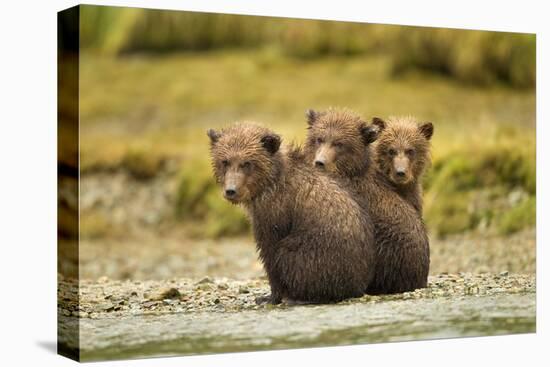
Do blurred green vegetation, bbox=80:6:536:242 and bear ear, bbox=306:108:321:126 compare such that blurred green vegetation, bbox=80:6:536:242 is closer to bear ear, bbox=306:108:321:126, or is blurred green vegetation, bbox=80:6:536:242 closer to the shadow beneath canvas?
bear ear, bbox=306:108:321:126

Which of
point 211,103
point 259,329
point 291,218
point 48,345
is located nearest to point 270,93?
point 211,103

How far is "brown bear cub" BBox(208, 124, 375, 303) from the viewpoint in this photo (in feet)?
32.8

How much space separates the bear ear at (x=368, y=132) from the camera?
10469mm

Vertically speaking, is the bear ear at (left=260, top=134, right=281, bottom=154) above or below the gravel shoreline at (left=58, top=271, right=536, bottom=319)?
above

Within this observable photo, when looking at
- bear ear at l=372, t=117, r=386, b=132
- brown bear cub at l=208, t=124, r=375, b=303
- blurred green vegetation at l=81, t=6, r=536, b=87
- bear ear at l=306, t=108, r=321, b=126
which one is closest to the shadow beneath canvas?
brown bear cub at l=208, t=124, r=375, b=303

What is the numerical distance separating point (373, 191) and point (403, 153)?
1.84 feet

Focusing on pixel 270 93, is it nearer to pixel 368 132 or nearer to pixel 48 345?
pixel 368 132

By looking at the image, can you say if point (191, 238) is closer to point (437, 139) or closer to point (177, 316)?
point (437, 139)

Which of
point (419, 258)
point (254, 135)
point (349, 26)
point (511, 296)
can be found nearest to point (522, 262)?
point (511, 296)

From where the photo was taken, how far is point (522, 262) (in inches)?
526

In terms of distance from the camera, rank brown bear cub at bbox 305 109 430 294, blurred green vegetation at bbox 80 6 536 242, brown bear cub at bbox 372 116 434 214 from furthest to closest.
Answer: blurred green vegetation at bbox 80 6 536 242, brown bear cub at bbox 372 116 434 214, brown bear cub at bbox 305 109 430 294

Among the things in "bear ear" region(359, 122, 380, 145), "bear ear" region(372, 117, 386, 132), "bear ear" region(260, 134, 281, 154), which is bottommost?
"bear ear" region(260, 134, 281, 154)

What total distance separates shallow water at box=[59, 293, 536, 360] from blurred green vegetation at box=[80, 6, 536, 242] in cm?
522

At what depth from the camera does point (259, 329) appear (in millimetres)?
9922
